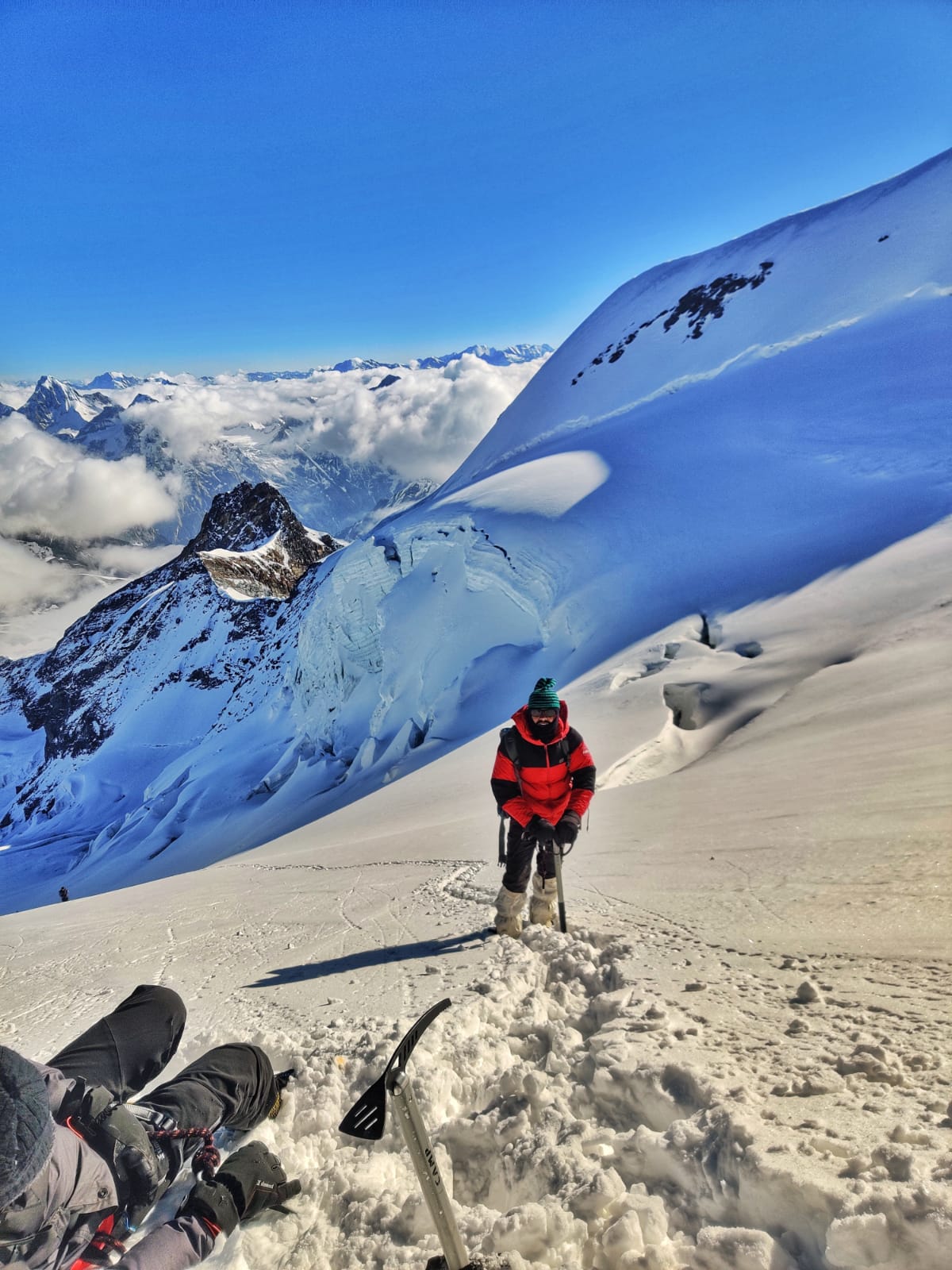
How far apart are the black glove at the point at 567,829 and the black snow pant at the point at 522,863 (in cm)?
13

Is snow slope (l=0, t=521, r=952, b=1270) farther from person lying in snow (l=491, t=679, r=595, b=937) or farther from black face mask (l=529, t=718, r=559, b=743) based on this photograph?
black face mask (l=529, t=718, r=559, b=743)

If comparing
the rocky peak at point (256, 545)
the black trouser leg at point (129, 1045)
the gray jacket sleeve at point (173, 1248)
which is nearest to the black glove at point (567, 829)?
the black trouser leg at point (129, 1045)

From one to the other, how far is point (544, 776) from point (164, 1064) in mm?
2530

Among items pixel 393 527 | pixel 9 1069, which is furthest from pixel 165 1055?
pixel 393 527

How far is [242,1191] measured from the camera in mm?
2211

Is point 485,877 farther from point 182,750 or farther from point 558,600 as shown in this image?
point 182,750

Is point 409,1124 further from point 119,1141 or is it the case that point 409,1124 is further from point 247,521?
point 247,521

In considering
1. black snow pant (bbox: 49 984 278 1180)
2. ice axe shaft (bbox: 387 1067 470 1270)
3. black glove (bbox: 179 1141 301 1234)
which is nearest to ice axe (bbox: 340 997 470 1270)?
ice axe shaft (bbox: 387 1067 470 1270)

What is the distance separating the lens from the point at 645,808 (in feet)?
21.6

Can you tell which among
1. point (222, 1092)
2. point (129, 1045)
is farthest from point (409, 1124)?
point (129, 1045)

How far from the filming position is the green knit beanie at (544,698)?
4242mm

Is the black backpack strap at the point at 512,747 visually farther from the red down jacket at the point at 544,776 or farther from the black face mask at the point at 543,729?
the black face mask at the point at 543,729

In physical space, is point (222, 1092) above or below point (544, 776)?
below

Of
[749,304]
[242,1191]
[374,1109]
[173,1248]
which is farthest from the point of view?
[749,304]
